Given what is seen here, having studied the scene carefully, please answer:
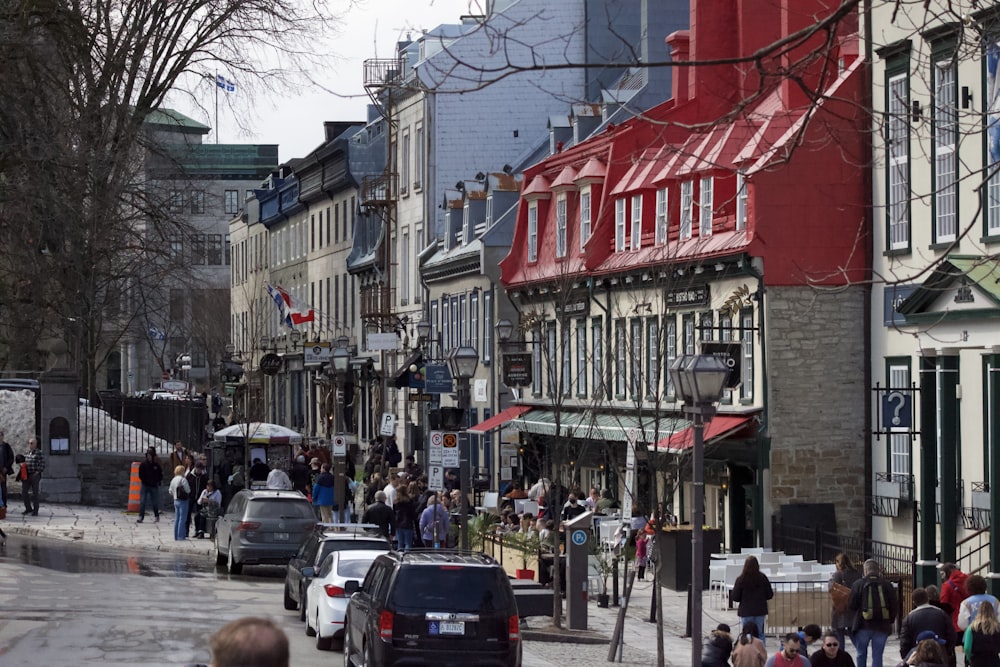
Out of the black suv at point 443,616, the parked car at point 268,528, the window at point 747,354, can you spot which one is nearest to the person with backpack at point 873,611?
the black suv at point 443,616

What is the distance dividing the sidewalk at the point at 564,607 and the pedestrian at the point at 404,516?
3.94m

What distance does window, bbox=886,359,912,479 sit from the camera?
28.8 m

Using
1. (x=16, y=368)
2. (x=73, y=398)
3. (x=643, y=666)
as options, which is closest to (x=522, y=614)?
(x=643, y=666)

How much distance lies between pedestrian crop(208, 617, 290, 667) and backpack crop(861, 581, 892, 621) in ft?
46.5

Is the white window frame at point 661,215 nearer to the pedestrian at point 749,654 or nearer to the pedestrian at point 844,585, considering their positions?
the pedestrian at point 844,585

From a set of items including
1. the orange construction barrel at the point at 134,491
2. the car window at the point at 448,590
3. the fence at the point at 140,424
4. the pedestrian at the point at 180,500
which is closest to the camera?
the car window at the point at 448,590

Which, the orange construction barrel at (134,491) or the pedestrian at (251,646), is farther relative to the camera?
the orange construction barrel at (134,491)

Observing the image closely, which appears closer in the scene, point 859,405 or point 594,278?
point 859,405

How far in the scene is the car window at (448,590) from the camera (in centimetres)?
1709

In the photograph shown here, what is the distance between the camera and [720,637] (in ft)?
54.2

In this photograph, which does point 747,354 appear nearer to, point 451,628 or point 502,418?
point 502,418

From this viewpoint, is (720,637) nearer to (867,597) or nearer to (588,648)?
(867,597)

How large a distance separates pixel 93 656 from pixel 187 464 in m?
22.2

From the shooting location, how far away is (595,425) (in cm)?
3428
